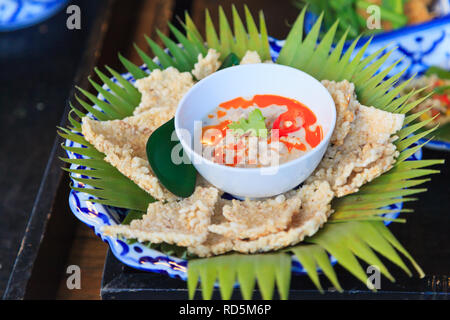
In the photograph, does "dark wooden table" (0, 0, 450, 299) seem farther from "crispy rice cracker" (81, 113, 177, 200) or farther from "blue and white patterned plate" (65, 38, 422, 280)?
"crispy rice cracker" (81, 113, 177, 200)

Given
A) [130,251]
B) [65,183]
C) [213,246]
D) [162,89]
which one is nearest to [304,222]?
A: [213,246]

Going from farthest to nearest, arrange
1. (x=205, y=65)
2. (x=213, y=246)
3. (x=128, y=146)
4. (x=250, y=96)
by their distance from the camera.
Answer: (x=205, y=65) → (x=250, y=96) → (x=128, y=146) → (x=213, y=246)

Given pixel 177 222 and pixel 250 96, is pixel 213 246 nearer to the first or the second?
pixel 177 222

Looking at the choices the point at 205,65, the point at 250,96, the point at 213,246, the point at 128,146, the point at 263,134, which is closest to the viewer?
the point at 213,246

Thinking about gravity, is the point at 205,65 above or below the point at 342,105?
above

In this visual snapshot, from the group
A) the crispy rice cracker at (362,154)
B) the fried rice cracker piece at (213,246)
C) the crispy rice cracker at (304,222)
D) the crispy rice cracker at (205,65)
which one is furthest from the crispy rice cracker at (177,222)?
the crispy rice cracker at (205,65)

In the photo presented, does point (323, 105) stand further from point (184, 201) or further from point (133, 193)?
A: point (133, 193)

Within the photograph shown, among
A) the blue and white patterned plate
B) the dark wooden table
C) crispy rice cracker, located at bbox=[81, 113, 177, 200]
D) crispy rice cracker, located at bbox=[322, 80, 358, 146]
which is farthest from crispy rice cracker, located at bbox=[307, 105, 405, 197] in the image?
crispy rice cracker, located at bbox=[81, 113, 177, 200]
